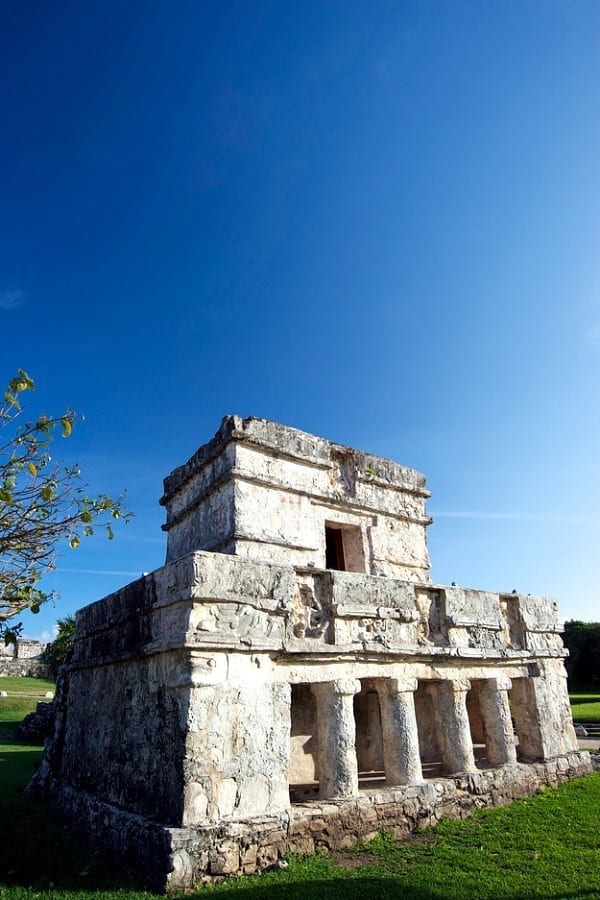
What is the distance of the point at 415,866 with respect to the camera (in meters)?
5.37

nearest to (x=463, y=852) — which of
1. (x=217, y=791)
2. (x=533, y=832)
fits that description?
(x=533, y=832)

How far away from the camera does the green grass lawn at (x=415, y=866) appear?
471cm

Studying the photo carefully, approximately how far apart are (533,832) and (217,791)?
3.58 m

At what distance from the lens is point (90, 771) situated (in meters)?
7.23

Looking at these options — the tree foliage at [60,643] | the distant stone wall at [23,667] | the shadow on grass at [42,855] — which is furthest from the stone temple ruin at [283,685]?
the distant stone wall at [23,667]

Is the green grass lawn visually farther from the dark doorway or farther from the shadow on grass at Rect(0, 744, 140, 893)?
the dark doorway

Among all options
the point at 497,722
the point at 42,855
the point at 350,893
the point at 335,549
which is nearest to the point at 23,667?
the point at 335,549

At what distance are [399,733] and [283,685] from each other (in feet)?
6.14

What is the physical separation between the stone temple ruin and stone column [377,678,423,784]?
22mm

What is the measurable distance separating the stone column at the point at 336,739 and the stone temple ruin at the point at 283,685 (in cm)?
2

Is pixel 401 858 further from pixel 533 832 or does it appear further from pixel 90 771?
pixel 90 771

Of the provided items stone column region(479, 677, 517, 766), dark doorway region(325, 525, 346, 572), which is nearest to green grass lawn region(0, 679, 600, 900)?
stone column region(479, 677, 517, 766)

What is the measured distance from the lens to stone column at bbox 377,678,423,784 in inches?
267

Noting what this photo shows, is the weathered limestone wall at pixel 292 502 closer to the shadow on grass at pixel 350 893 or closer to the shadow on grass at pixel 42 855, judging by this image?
the shadow on grass at pixel 42 855
